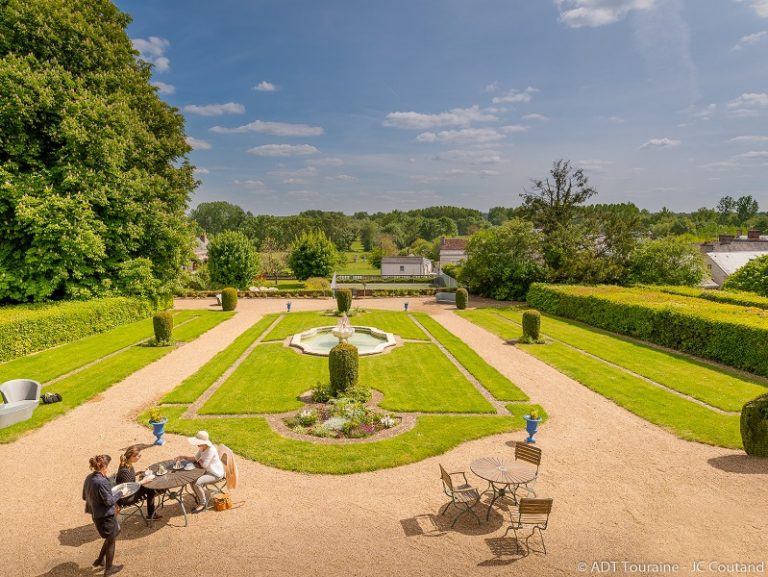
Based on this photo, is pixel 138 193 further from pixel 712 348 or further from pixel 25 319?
pixel 712 348

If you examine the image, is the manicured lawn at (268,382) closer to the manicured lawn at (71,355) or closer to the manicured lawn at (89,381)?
the manicured lawn at (89,381)

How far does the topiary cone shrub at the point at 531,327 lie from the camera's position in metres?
22.2

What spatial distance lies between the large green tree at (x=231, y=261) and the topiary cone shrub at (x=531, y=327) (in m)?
32.1

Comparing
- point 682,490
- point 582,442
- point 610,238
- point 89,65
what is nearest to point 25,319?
point 89,65

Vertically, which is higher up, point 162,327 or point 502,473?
point 162,327

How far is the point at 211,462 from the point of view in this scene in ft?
28.2

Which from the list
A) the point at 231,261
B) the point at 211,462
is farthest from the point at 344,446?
the point at 231,261

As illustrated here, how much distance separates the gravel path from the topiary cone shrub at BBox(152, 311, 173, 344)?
31.2ft

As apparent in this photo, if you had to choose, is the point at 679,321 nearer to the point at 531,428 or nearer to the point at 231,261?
the point at 531,428

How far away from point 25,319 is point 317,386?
14.7 metres

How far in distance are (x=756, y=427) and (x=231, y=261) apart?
43.6 m

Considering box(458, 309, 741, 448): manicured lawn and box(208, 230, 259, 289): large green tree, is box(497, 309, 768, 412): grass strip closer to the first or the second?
box(458, 309, 741, 448): manicured lawn

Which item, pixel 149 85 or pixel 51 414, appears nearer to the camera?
pixel 51 414

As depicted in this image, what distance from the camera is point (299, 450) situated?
1067cm
